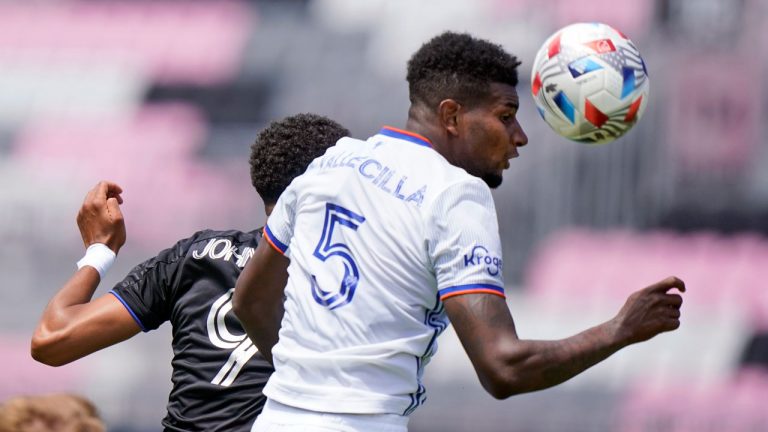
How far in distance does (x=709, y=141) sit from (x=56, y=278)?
6.03 metres

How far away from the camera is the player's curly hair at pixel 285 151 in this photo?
417 centimetres

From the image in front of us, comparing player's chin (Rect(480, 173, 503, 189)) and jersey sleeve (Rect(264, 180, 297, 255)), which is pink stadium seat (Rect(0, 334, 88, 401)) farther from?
player's chin (Rect(480, 173, 503, 189))

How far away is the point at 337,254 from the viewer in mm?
3238

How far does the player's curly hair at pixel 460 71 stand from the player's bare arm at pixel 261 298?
0.64m

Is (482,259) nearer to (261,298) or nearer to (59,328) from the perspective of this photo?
(261,298)

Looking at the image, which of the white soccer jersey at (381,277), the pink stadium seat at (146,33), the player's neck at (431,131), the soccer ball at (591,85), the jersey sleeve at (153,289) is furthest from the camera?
the pink stadium seat at (146,33)

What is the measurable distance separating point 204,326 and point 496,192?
7.27 metres

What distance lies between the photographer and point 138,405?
34.4 feet

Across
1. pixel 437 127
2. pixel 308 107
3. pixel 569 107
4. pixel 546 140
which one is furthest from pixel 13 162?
pixel 437 127

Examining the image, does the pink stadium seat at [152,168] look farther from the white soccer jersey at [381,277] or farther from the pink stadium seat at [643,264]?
the white soccer jersey at [381,277]

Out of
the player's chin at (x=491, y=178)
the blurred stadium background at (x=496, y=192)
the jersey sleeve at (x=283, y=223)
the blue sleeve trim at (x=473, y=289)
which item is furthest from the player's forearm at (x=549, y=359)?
the blurred stadium background at (x=496, y=192)

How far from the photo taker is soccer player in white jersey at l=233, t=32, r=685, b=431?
3.00 metres

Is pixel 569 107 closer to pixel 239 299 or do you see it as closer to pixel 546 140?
pixel 239 299

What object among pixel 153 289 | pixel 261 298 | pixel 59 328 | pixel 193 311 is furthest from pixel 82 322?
pixel 261 298
